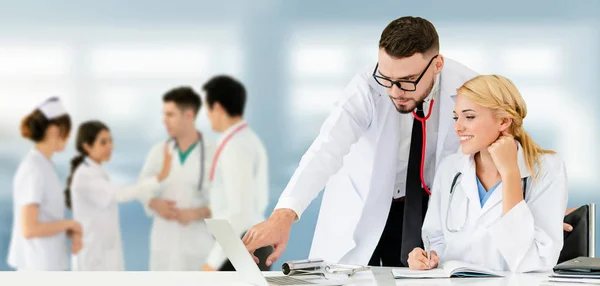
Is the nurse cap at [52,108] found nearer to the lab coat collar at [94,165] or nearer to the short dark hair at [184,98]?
the lab coat collar at [94,165]

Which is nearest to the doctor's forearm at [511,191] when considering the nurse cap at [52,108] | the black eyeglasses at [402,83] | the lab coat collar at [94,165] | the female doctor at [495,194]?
the female doctor at [495,194]

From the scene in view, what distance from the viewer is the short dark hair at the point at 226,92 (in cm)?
600

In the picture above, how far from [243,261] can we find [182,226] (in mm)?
3882

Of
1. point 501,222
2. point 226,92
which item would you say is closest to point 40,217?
point 226,92

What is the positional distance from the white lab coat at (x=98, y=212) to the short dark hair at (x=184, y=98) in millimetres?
635

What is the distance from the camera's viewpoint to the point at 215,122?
19.3 feet

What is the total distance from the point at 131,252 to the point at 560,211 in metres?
4.33

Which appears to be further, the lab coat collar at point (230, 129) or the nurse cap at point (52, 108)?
the nurse cap at point (52, 108)

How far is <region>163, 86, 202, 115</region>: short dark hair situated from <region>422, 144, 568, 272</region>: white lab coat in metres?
3.75

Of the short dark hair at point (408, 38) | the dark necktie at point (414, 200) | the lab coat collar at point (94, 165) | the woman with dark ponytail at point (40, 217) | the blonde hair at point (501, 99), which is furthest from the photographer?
the lab coat collar at point (94, 165)

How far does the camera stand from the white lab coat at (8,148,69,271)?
18.8 ft

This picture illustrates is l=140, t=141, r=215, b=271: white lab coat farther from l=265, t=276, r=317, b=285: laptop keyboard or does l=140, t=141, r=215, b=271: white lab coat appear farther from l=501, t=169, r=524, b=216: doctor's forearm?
l=265, t=276, r=317, b=285: laptop keyboard

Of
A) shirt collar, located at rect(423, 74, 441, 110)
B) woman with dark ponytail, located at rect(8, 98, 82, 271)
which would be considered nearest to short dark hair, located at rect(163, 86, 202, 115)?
woman with dark ponytail, located at rect(8, 98, 82, 271)

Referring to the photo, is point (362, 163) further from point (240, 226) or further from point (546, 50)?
point (546, 50)
